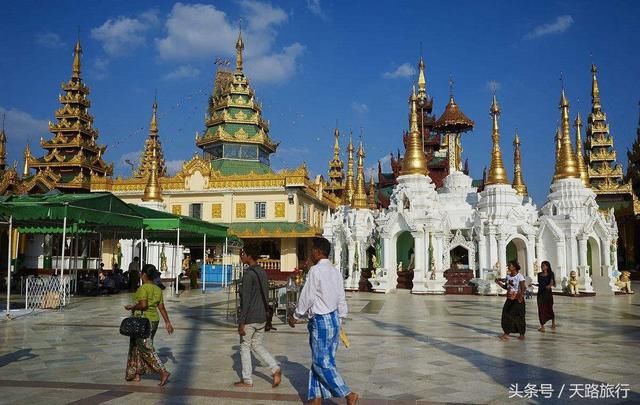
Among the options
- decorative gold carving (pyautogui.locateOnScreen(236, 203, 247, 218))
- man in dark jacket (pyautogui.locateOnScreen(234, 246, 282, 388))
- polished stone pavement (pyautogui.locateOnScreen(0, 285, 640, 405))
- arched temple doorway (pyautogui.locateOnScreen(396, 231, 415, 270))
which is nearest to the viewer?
polished stone pavement (pyautogui.locateOnScreen(0, 285, 640, 405))

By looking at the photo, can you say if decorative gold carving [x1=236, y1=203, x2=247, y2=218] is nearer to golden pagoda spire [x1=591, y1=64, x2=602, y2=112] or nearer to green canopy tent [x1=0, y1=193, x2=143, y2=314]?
green canopy tent [x1=0, y1=193, x2=143, y2=314]

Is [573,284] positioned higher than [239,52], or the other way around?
[239,52]

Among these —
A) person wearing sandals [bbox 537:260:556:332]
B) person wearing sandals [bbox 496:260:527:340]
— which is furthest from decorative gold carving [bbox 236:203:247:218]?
person wearing sandals [bbox 496:260:527:340]

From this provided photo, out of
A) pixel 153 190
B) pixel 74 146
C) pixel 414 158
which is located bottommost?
pixel 153 190

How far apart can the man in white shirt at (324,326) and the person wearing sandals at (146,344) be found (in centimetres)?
225

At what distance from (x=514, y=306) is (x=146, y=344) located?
24.1ft

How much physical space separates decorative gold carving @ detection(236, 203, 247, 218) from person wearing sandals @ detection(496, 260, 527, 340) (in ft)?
106

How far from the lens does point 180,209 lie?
4384 cm

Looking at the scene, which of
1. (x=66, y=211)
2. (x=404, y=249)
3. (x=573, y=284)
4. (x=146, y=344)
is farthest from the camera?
(x=404, y=249)

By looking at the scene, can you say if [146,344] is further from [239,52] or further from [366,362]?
[239,52]

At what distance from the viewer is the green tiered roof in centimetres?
4681

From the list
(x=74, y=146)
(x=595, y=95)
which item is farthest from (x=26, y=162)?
(x=595, y=95)

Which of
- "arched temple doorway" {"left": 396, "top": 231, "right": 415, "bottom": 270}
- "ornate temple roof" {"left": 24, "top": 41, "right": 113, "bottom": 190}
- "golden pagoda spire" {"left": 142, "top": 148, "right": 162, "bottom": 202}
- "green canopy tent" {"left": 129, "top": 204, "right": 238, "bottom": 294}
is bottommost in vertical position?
"arched temple doorway" {"left": 396, "top": 231, "right": 415, "bottom": 270}

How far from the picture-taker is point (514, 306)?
11406 millimetres
